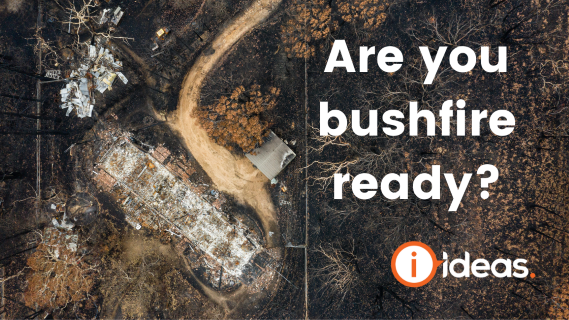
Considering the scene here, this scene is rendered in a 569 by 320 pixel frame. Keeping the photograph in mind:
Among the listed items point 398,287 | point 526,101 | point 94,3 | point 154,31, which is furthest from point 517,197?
point 94,3

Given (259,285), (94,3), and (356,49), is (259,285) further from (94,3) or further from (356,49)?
(94,3)

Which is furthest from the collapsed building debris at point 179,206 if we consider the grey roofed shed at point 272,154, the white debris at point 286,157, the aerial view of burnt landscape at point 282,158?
the white debris at point 286,157

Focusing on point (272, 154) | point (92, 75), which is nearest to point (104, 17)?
point (92, 75)

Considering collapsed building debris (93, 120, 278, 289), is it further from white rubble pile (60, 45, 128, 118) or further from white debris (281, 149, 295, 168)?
white debris (281, 149, 295, 168)

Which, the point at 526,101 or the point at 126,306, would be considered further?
the point at 126,306

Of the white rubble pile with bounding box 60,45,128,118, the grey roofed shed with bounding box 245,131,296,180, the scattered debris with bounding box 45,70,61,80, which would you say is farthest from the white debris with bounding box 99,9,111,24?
the grey roofed shed with bounding box 245,131,296,180

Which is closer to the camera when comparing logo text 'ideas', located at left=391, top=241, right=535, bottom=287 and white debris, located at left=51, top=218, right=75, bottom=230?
logo text 'ideas', located at left=391, top=241, right=535, bottom=287
